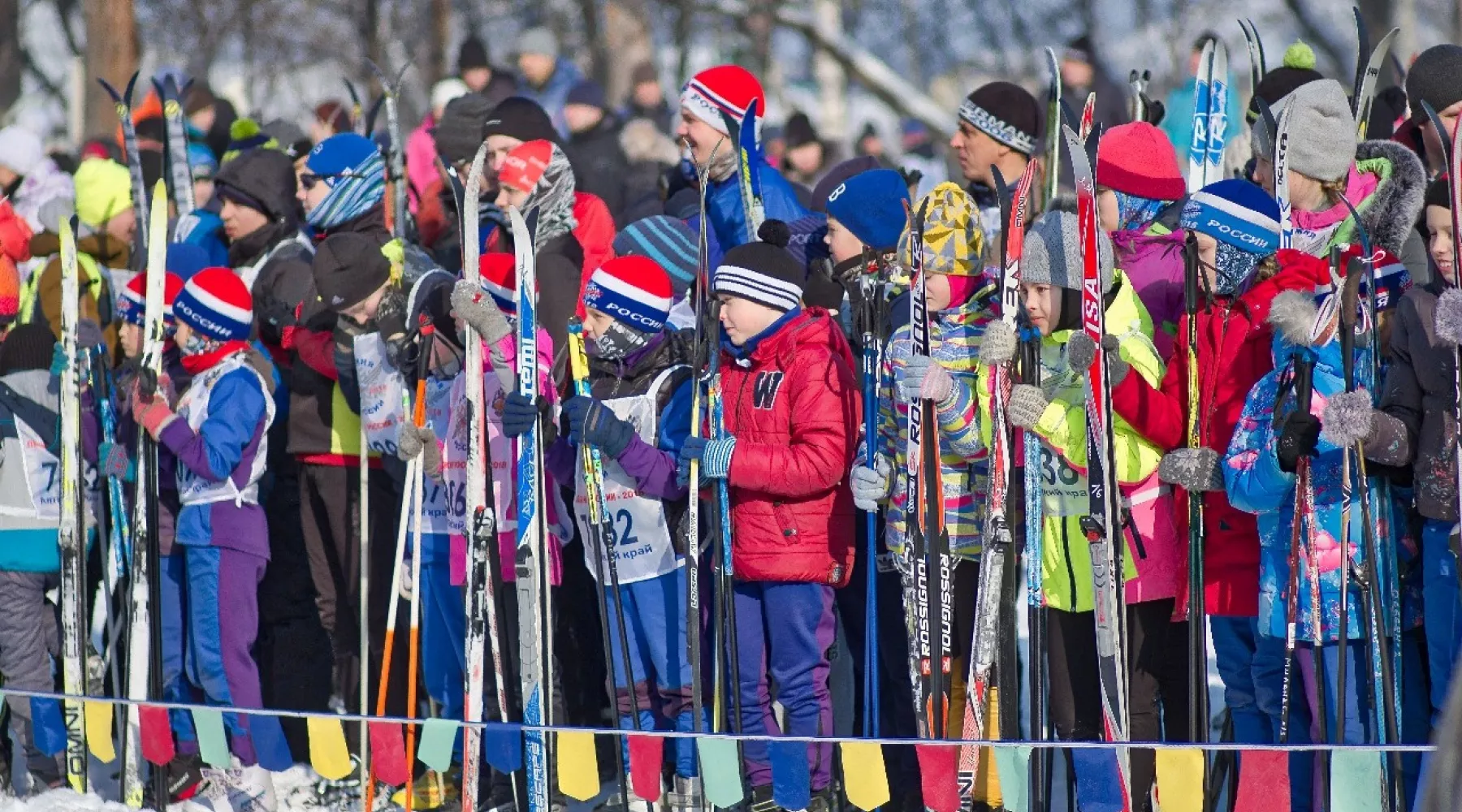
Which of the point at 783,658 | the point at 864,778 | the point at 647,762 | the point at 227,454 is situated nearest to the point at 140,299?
the point at 227,454

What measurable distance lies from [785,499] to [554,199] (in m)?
1.64

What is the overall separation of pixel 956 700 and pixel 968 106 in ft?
6.95

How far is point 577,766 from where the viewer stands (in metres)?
5.20

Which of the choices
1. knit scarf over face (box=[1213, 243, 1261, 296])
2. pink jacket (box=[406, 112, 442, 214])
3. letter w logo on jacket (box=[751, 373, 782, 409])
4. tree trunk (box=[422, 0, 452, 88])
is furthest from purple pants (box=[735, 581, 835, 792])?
tree trunk (box=[422, 0, 452, 88])

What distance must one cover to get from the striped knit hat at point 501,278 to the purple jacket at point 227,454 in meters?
0.85

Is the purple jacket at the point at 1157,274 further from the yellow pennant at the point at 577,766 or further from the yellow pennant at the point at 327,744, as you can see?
the yellow pennant at the point at 327,744

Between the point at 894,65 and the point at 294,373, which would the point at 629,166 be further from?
the point at 894,65

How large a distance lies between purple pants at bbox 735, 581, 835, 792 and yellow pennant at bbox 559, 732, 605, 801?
459mm

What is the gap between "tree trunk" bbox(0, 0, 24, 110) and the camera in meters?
25.0

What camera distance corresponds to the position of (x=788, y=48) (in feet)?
109

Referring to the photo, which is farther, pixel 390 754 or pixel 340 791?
pixel 340 791

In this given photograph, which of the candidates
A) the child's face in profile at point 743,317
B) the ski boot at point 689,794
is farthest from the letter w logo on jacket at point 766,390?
the ski boot at point 689,794

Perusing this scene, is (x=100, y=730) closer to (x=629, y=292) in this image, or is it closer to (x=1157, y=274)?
(x=629, y=292)

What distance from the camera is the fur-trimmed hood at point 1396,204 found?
200 inches
